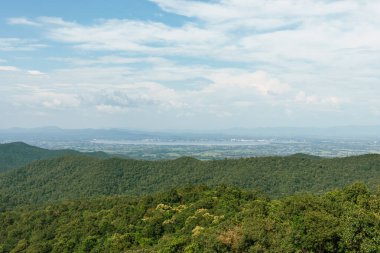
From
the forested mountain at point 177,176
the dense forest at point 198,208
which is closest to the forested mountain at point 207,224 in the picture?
the dense forest at point 198,208

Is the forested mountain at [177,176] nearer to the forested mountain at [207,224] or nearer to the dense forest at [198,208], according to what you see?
the dense forest at [198,208]

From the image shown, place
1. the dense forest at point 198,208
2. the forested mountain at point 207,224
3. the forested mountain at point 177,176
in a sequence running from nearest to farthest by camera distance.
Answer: the forested mountain at point 207,224 < the dense forest at point 198,208 < the forested mountain at point 177,176

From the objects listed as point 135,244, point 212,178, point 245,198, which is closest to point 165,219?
point 135,244

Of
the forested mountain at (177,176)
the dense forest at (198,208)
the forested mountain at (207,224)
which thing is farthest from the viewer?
the forested mountain at (177,176)

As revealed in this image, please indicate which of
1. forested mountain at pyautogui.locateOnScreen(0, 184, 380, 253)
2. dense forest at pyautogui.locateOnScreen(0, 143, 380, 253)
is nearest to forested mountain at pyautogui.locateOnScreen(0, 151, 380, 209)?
dense forest at pyautogui.locateOnScreen(0, 143, 380, 253)

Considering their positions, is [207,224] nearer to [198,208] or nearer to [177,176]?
[198,208]

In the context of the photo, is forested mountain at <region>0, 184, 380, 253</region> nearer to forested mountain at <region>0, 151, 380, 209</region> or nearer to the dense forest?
the dense forest

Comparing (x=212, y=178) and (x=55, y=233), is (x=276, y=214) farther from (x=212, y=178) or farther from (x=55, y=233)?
(x=212, y=178)
